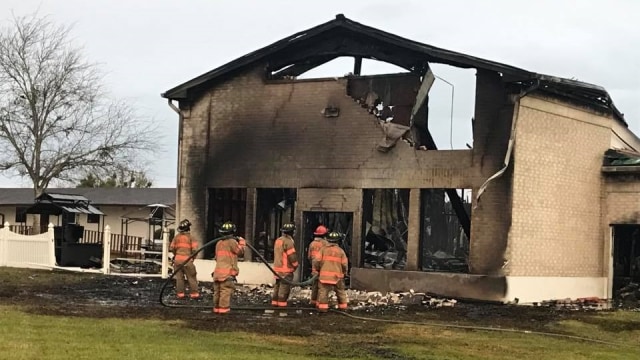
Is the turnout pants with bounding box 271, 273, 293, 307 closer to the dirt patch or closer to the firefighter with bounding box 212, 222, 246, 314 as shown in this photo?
the dirt patch

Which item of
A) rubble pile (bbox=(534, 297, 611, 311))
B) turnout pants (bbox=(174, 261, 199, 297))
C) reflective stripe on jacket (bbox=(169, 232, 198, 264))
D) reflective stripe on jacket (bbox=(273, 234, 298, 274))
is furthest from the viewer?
rubble pile (bbox=(534, 297, 611, 311))

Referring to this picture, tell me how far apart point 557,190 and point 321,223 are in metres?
6.60

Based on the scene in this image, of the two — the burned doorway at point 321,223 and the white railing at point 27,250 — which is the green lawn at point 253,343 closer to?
the burned doorway at point 321,223

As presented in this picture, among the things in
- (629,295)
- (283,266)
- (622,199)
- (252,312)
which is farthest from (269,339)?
(629,295)

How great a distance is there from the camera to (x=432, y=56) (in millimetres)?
19359

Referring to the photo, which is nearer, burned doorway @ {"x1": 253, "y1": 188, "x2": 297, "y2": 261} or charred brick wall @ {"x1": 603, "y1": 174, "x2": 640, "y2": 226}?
charred brick wall @ {"x1": 603, "y1": 174, "x2": 640, "y2": 226}

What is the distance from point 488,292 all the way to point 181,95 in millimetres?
10187

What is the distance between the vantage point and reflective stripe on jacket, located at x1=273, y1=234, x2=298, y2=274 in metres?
16.0

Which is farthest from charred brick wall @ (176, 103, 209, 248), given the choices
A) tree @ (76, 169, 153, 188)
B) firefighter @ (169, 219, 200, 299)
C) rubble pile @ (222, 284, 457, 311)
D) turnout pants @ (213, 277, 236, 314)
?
tree @ (76, 169, 153, 188)

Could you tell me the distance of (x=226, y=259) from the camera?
14570 mm

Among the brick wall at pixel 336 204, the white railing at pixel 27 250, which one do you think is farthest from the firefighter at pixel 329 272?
the white railing at pixel 27 250

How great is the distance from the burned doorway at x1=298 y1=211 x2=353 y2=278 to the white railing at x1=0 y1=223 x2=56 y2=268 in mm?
9080

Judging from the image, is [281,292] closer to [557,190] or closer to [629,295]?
[557,190]

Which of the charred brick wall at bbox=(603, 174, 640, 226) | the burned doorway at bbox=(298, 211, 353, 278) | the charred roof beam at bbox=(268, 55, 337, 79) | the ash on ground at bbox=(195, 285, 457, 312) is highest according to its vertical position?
the charred roof beam at bbox=(268, 55, 337, 79)
